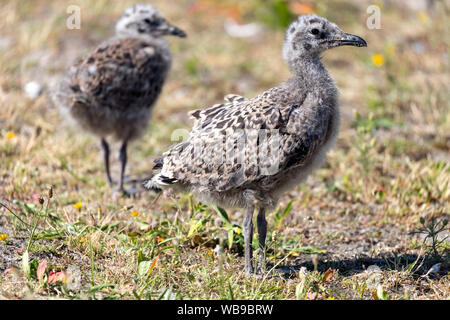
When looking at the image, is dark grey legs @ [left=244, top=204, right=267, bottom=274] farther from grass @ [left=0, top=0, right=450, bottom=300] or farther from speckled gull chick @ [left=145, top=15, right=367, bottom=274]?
grass @ [left=0, top=0, right=450, bottom=300]

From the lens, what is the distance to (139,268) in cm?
383

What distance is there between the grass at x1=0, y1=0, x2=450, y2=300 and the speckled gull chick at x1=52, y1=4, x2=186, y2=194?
1.72ft

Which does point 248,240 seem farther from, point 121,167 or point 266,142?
point 121,167

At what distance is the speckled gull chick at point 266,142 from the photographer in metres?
3.90

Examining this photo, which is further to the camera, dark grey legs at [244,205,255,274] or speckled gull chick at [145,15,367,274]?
dark grey legs at [244,205,255,274]

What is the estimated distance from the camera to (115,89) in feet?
17.9

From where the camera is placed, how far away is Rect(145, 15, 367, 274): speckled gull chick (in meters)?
→ 3.90

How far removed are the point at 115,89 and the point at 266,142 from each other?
2.07 m

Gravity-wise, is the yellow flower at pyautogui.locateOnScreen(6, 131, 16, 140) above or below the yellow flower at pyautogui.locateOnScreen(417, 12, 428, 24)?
below

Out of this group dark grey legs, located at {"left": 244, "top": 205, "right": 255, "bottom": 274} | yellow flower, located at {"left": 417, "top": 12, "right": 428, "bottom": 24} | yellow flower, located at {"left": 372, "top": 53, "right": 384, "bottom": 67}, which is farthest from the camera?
yellow flower, located at {"left": 417, "top": 12, "right": 428, "bottom": 24}

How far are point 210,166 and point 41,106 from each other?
382 cm

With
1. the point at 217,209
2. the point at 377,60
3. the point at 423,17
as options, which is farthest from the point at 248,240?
the point at 423,17

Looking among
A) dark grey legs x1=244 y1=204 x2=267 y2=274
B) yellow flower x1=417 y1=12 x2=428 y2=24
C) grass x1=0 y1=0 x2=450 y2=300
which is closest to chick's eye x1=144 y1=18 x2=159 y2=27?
grass x1=0 y1=0 x2=450 y2=300
